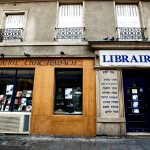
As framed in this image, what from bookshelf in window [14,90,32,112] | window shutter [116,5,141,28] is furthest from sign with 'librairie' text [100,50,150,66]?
bookshelf in window [14,90,32,112]

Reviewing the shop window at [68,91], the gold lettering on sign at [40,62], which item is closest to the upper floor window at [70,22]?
the gold lettering on sign at [40,62]

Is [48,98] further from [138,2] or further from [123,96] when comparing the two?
[138,2]

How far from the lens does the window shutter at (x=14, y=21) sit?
8.20 m

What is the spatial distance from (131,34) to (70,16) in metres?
2.92

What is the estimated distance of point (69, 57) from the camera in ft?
24.0

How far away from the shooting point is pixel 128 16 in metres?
8.08

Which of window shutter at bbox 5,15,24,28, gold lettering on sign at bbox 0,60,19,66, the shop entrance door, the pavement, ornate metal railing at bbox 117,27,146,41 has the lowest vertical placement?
the pavement

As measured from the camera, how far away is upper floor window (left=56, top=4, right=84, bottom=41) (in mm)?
7684

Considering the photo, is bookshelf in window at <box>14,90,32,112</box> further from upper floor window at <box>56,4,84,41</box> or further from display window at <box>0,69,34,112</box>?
upper floor window at <box>56,4,84,41</box>

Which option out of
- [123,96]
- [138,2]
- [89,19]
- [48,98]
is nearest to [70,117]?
[48,98]

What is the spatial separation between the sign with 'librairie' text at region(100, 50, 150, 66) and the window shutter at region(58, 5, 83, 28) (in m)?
1.98

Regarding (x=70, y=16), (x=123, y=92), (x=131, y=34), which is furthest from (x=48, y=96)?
(x=131, y=34)

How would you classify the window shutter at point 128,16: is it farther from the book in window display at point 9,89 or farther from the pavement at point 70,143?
the book in window display at point 9,89

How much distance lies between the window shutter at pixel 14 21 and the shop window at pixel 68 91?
301 centimetres
